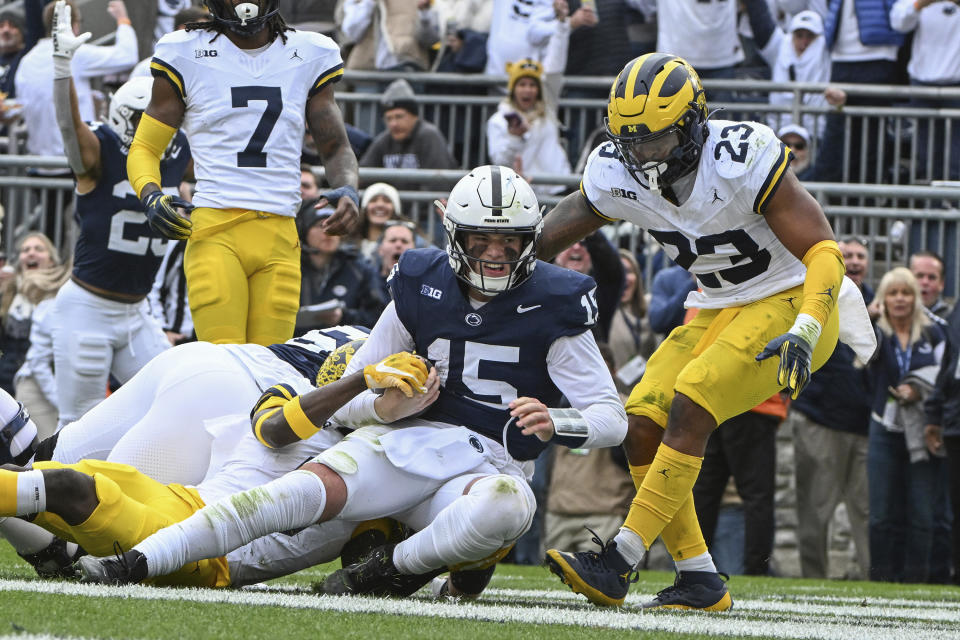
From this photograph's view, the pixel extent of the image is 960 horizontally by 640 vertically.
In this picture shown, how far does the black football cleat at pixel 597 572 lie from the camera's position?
4.64 m

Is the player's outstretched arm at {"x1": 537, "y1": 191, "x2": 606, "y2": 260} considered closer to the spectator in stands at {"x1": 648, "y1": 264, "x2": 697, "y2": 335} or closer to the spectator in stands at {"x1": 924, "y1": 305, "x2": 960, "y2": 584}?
the spectator in stands at {"x1": 648, "y1": 264, "x2": 697, "y2": 335}

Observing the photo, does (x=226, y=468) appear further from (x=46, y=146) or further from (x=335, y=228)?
(x=46, y=146)

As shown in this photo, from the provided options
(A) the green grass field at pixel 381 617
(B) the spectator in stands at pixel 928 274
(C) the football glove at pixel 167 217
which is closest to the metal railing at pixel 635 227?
(B) the spectator in stands at pixel 928 274

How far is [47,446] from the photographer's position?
5344mm

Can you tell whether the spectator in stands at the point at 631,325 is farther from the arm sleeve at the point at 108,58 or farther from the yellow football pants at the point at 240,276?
the arm sleeve at the point at 108,58

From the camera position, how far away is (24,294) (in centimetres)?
880

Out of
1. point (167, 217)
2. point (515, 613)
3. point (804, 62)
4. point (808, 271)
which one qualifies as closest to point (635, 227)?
point (804, 62)

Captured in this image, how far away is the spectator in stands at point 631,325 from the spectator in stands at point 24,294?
325cm

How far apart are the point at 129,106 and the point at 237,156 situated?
3.43 ft

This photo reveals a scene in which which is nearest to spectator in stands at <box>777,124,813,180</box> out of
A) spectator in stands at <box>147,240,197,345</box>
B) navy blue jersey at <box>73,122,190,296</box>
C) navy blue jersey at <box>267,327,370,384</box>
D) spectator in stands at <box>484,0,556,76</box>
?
spectator in stands at <box>484,0,556,76</box>

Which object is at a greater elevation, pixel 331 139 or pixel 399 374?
pixel 331 139

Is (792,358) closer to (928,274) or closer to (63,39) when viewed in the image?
(63,39)

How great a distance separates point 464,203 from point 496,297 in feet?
1.02

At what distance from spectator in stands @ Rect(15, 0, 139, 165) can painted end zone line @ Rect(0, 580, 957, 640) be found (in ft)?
23.0
